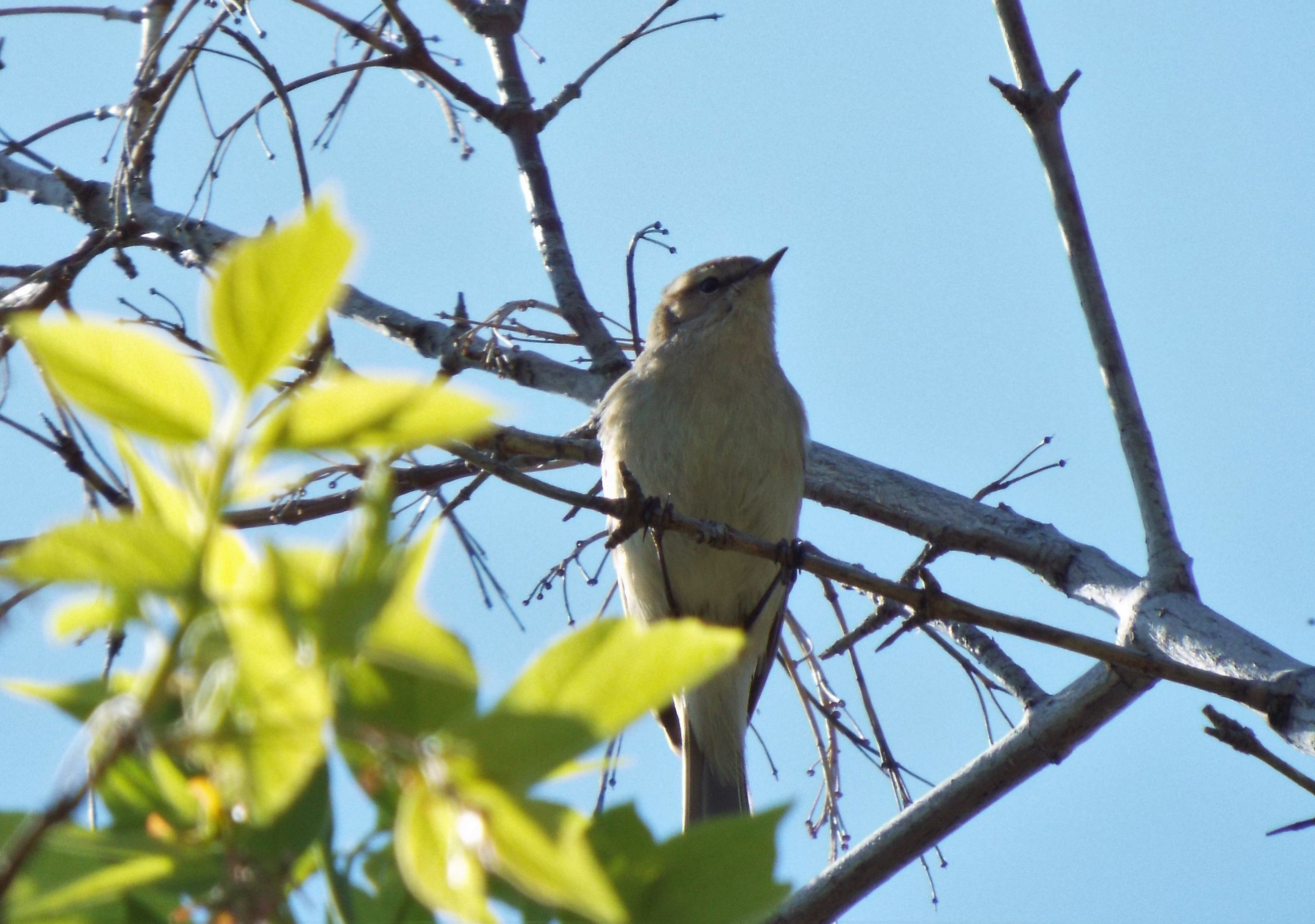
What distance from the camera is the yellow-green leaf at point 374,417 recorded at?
1.87 ft

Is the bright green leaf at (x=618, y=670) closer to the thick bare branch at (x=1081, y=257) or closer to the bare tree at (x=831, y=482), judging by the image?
the bare tree at (x=831, y=482)

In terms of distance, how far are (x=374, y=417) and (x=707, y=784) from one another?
5.20 metres

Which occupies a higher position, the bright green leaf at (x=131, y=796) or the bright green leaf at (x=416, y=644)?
the bright green leaf at (x=416, y=644)

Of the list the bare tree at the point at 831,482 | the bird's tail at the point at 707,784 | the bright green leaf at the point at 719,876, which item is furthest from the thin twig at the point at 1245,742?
the bird's tail at the point at 707,784

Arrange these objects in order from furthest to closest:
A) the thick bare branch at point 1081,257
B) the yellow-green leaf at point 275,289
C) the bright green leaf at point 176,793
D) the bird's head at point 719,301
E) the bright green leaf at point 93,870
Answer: the bird's head at point 719,301 < the thick bare branch at point 1081,257 < the bright green leaf at point 176,793 < the bright green leaf at point 93,870 < the yellow-green leaf at point 275,289

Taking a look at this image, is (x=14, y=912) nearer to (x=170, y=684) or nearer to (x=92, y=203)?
(x=170, y=684)

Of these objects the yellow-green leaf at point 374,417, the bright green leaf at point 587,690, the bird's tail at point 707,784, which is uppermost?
the bird's tail at point 707,784

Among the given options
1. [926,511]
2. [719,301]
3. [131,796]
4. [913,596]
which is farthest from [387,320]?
[131,796]

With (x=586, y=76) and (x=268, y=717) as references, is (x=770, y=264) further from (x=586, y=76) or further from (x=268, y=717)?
(x=268, y=717)

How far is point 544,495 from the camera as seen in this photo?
238 centimetres

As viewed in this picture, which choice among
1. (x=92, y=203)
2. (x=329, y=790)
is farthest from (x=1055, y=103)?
(x=92, y=203)

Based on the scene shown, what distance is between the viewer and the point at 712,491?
5.43m

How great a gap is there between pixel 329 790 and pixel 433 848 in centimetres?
Answer: 10

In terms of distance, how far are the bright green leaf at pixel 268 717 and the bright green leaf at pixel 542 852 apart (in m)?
0.08
